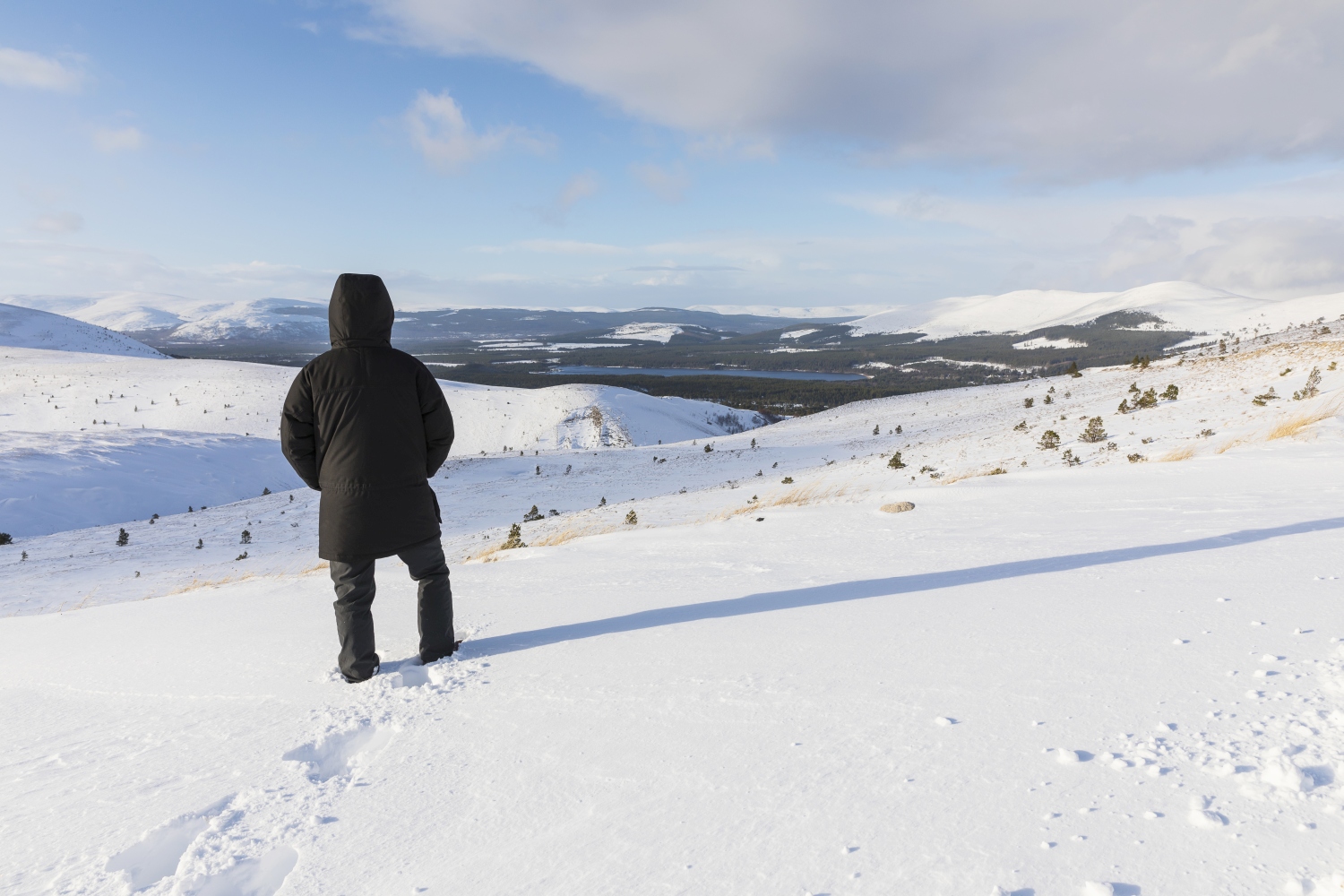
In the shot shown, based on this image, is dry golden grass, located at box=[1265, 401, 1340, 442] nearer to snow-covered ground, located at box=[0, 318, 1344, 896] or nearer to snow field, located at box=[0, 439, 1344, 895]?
snow-covered ground, located at box=[0, 318, 1344, 896]

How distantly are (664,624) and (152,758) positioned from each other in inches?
97.0

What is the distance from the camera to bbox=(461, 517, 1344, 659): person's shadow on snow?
3936mm

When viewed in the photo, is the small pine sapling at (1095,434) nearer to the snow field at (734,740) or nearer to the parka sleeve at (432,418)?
the snow field at (734,740)

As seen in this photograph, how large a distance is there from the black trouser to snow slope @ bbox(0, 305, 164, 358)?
96.9 metres

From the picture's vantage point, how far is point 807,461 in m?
22.4

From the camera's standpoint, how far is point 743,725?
263 cm

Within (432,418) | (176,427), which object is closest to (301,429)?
(432,418)

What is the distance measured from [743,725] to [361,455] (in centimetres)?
235

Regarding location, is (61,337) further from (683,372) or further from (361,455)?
(361,455)

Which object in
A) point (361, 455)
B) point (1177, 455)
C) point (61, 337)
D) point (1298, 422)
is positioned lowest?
point (1177, 455)

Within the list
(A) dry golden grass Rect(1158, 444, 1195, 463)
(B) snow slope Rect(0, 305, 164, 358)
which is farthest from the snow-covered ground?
(B) snow slope Rect(0, 305, 164, 358)

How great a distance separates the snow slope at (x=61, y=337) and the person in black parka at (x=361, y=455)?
9668cm

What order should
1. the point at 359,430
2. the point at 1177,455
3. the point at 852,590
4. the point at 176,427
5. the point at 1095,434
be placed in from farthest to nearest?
the point at 176,427
the point at 1095,434
the point at 1177,455
the point at 852,590
the point at 359,430

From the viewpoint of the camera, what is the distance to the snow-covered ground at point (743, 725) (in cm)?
185
